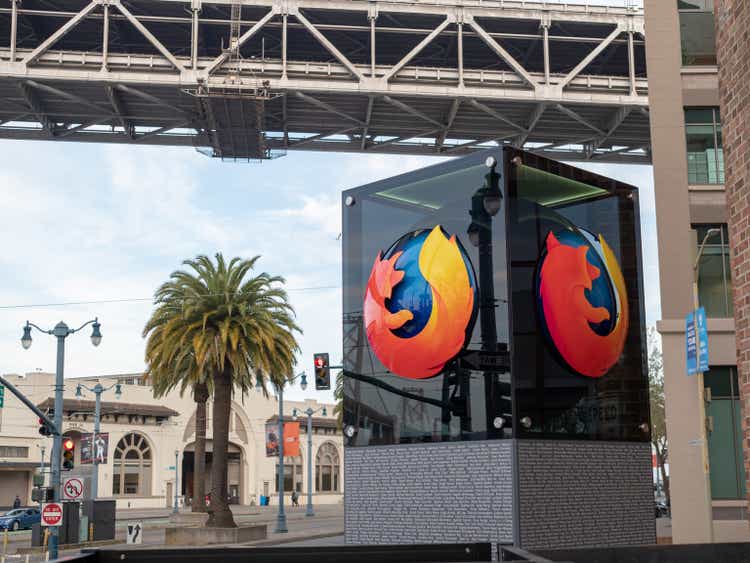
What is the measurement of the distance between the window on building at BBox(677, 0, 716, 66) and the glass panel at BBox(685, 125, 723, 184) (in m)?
2.31

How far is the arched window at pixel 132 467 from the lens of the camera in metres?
96.2

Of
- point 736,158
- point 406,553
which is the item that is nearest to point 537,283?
point 736,158

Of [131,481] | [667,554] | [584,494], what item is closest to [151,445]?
[131,481]

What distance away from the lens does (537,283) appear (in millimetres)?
16203

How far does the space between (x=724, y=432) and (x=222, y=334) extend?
77.4ft

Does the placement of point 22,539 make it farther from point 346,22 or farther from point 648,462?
point 648,462

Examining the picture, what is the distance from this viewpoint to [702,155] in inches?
1275

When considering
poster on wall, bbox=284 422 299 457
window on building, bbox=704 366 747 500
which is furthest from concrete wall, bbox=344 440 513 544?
poster on wall, bbox=284 422 299 457

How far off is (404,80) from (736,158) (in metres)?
49.1

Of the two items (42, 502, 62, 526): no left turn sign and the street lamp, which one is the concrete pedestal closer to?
the street lamp

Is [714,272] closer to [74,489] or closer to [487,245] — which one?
[487,245]

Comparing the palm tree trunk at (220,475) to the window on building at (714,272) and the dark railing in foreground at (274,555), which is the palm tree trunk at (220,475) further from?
the dark railing in foreground at (274,555)

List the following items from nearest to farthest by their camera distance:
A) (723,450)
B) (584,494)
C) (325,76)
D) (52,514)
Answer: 1. (584,494)
2. (723,450)
3. (52,514)
4. (325,76)

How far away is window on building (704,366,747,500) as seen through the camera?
30016 millimetres
